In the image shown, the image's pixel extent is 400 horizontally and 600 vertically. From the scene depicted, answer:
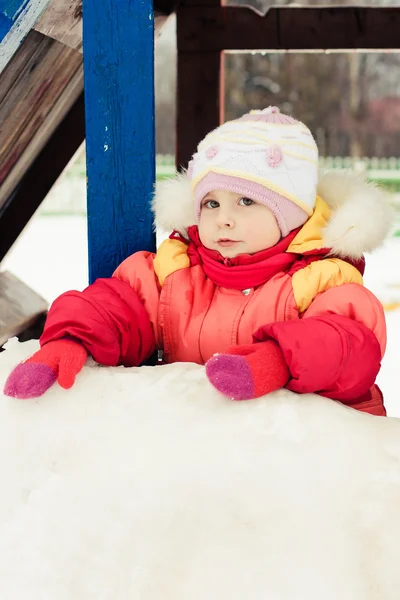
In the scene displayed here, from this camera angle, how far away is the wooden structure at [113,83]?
1923 millimetres

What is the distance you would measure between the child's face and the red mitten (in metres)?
0.38

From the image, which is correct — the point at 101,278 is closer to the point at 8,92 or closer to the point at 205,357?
the point at 205,357

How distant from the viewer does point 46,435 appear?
147cm

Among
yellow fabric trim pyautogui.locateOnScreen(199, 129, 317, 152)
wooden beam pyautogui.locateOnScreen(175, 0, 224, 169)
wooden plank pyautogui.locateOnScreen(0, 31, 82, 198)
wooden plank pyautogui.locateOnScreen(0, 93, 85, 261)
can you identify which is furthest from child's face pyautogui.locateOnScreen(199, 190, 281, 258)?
wooden beam pyautogui.locateOnScreen(175, 0, 224, 169)

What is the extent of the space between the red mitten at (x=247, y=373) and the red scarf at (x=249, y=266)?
341 mm

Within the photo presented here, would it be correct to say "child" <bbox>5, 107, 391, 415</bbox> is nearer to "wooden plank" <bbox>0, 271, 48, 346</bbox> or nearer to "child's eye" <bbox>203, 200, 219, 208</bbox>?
"child's eye" <bbox>203, 200, 219, 208</bbox>

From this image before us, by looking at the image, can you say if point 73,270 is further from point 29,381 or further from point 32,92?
point 29,381

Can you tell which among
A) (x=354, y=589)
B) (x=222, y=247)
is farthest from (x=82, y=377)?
(x=354, y=589)

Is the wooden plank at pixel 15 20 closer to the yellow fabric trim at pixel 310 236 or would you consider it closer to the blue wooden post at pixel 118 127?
the blue wooden post at pixel 118 127

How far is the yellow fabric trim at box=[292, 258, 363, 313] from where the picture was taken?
5.69 ft

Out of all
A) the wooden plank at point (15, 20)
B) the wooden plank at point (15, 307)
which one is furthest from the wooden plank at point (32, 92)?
the wooden plank at point (15, 307)

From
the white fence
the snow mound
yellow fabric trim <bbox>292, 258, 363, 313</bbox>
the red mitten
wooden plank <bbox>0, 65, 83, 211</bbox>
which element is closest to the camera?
the snow mound

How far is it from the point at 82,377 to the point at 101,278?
400mm

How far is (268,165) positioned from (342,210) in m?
0.22
